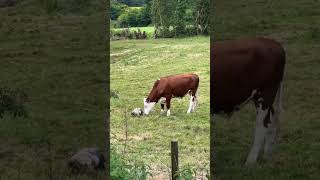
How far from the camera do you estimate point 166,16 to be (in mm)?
7965

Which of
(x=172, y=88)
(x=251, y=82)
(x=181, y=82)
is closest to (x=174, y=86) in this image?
(x=181, y=82)

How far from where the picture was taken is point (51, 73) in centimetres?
1151

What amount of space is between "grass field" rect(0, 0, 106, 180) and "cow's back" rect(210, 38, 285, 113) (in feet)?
5.56

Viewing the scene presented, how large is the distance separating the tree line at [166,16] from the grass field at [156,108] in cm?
18

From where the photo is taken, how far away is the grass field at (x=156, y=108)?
292 inches

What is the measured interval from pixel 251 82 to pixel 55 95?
386cm

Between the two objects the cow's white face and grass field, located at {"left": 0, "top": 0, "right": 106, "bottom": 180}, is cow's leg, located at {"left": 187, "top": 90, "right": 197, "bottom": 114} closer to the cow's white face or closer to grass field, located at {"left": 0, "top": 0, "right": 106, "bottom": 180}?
the cow's white face

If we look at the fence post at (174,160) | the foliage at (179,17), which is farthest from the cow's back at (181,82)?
the fence post at (174,160)

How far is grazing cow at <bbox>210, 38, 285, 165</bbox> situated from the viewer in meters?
8.55

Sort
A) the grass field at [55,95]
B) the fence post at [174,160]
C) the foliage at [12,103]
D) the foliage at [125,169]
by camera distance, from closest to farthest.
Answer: the fence post at [174,160]
the foliage at [125,169]
the grass field at [55,95]
the foliage at [12,103]

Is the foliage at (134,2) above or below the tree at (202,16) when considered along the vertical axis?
above

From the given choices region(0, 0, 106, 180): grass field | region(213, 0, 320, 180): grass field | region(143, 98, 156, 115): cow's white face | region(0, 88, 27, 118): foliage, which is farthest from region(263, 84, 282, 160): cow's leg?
region(0, 88, 27, 118): foliage

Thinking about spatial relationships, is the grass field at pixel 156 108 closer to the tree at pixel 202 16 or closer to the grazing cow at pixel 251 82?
the tree at pixel 202 16

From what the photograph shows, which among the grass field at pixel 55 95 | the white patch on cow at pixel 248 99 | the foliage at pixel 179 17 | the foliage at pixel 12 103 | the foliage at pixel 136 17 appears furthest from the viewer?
the foliage at pixel 12 103
